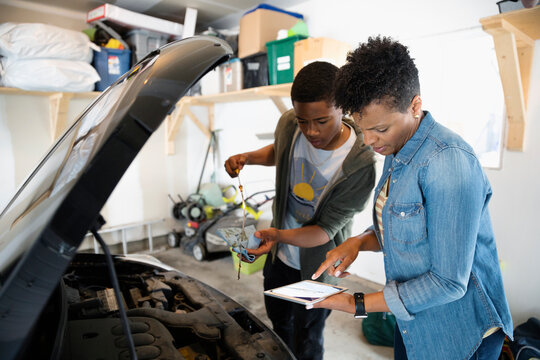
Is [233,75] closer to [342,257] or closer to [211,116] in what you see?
[211,116]

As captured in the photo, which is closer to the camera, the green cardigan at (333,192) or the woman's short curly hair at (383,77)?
the woman's short curly hair at (383,77)

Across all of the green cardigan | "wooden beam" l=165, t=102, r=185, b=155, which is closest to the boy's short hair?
the green cardigan

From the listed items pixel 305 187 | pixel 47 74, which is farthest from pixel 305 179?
pixel 47 74

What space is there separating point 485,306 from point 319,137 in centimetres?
78

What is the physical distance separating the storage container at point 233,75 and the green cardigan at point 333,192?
6.93ft

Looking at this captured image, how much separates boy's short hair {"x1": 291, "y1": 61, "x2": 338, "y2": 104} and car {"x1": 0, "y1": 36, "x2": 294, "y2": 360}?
18.1 inches

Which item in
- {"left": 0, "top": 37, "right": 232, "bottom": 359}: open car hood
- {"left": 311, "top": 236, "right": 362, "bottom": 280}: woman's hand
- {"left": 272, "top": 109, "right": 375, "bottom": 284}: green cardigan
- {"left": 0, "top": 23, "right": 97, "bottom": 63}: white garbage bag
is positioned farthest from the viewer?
{"left": 0, "top": 23, "right": 97, "bottom": 63}: white garbage bag

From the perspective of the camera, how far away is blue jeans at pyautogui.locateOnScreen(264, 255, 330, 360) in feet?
5.17

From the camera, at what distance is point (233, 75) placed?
3.67m

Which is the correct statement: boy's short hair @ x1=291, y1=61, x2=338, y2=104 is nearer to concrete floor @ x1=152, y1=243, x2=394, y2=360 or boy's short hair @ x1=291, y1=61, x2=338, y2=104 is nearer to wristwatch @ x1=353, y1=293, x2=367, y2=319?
wristwatch @ x1=353, y1=293, x2=367, y2=319

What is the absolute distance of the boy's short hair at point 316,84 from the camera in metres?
1.30

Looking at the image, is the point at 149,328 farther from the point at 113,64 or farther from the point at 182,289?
the point at 113,64

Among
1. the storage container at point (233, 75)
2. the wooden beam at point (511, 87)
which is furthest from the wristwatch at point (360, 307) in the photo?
the storage container at point (233, 75)

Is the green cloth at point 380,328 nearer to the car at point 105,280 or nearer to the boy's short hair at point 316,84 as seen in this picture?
the car at point 105,280
